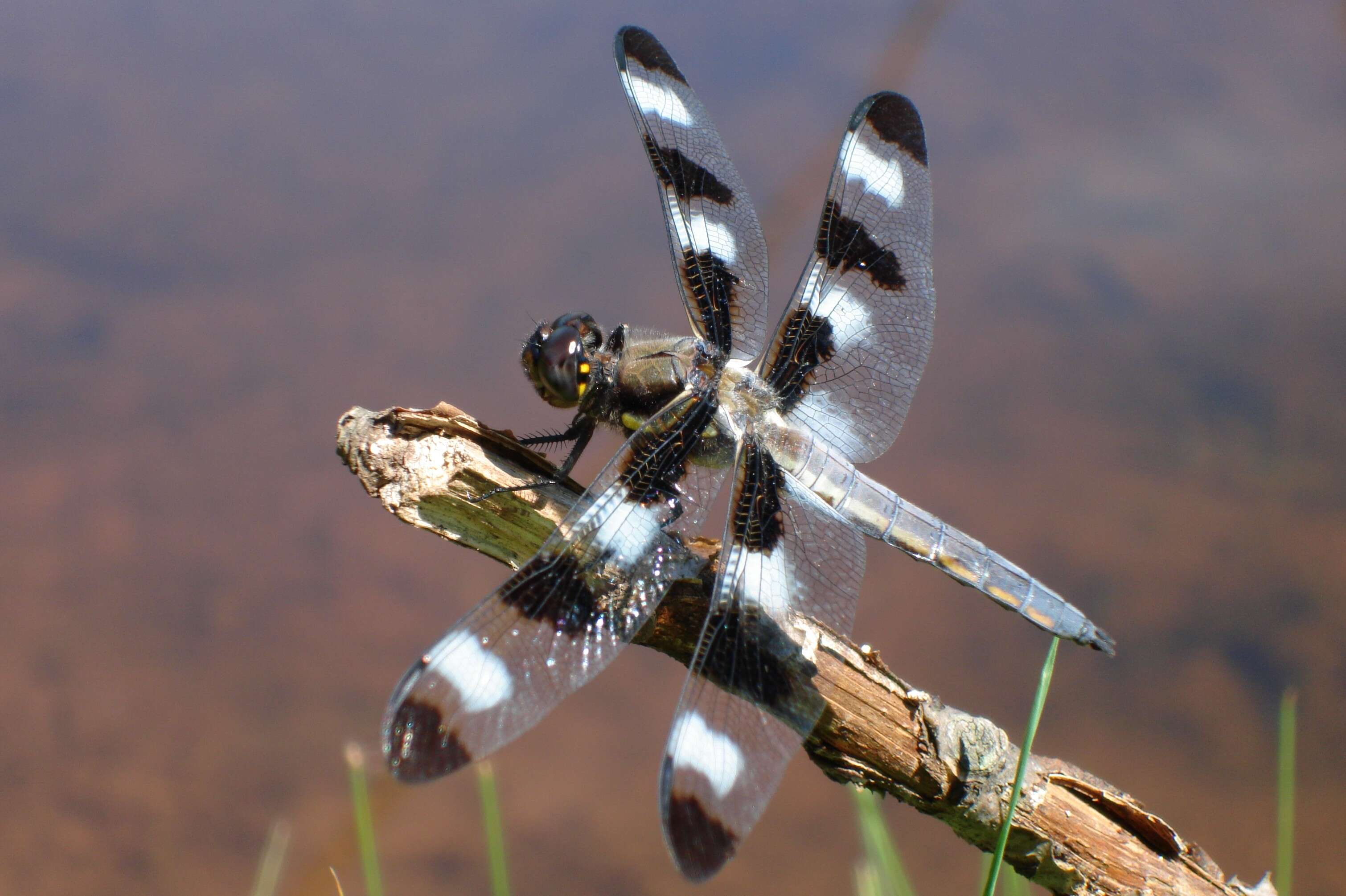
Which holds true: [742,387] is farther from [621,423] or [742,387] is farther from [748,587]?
[748,587]

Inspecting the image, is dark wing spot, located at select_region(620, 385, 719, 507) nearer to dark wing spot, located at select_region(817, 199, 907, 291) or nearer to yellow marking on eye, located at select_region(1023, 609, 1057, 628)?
dark wing spot, located at select_region(817, 199, 907, 291)

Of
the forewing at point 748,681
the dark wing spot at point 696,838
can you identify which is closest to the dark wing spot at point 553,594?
the forewing at point 748,681

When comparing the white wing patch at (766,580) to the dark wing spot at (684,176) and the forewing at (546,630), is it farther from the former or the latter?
the dark wing spot at (684,176)

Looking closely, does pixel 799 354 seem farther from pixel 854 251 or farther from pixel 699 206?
pixel 699 206

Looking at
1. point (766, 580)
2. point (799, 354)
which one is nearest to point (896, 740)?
point (766, 580)

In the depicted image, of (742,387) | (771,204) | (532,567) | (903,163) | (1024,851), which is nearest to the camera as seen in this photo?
(1024,851)

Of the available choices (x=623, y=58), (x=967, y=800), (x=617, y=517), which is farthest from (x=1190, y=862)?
(x=623, y=58)
